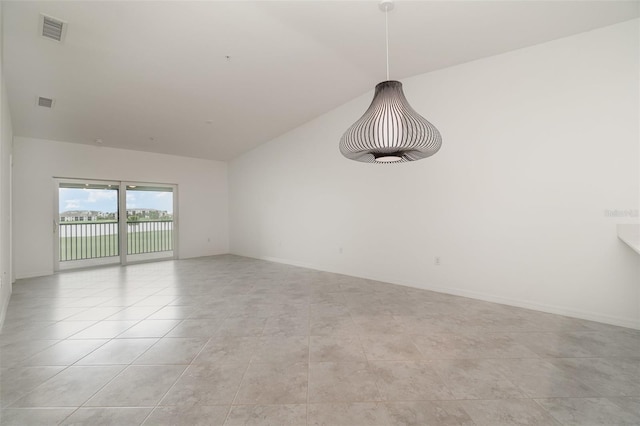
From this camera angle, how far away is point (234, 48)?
2916 mm

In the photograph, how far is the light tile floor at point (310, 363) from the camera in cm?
155

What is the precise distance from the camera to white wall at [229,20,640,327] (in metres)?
2.71

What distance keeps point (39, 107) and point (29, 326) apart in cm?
338

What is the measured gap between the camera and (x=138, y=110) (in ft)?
13.9

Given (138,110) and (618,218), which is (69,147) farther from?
(618,218)

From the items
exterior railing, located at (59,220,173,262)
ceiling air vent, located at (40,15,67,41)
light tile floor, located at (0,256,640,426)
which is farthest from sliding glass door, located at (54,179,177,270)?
ceiling air vent, located at (40,15,67,41)

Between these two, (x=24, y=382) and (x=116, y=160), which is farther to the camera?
(x=116, y=160)

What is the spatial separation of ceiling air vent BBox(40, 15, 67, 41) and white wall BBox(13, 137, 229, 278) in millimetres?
4248

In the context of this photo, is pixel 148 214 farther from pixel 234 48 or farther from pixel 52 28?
pixel 234 48

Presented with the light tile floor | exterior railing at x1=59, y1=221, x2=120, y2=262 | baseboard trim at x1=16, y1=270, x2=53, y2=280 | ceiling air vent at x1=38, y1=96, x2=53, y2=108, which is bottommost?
the light tile floor

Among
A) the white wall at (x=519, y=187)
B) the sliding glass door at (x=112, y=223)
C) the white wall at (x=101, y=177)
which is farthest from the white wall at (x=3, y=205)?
the white wall at (x=519, y=187)

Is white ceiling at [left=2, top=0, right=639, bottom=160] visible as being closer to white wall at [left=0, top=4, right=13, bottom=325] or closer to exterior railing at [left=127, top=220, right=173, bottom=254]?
white wall at [left=0, top=4, right=13, bottom=325]

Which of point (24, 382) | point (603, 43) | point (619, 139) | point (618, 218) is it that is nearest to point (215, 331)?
point (24, 382)

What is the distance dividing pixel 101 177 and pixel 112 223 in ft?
3.78
